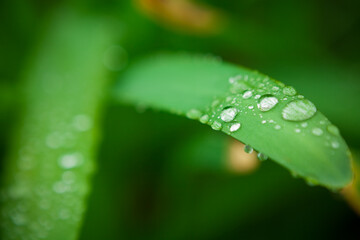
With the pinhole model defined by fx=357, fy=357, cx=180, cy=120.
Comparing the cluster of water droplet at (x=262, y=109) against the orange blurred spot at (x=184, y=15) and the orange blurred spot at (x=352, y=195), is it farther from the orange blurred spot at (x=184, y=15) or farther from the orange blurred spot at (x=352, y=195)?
the orange blurred spot at (x=184, y=15)

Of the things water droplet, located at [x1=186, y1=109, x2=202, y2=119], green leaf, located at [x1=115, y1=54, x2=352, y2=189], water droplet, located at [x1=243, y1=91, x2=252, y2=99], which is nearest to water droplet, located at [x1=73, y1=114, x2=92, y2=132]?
green leaf, located at [x1=115, y1=54, x2=352, y2=189]

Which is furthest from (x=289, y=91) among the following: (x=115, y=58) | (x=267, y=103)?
(x=115, y=58)

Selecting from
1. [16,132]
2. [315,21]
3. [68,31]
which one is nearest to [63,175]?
[16,132]

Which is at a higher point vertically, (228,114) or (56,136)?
(228,114)

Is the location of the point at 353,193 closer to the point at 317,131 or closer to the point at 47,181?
the point at 317,131

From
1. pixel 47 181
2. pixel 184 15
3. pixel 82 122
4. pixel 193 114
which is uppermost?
pixel 184 15

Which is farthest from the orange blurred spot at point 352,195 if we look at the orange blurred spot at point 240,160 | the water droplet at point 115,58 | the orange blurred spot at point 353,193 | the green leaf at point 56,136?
the water droplet at point 115,58

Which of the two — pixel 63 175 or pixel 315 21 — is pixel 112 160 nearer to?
pixel 63 175
